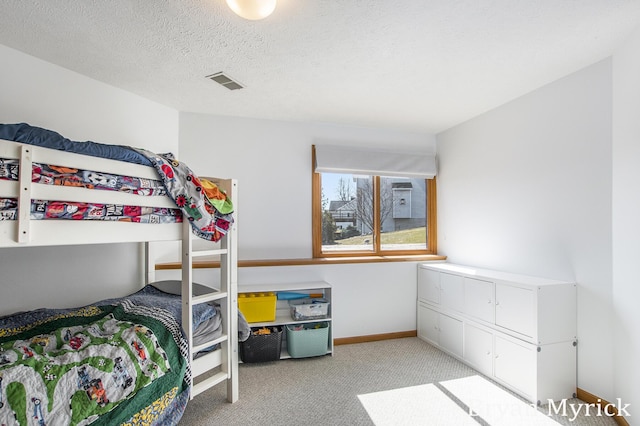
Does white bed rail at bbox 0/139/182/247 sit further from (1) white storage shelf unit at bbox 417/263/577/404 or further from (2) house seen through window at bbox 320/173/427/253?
(1) white storage shelf unit at bbox 417/263/577/404

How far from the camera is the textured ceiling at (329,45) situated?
157cm

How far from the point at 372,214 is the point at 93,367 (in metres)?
2.78

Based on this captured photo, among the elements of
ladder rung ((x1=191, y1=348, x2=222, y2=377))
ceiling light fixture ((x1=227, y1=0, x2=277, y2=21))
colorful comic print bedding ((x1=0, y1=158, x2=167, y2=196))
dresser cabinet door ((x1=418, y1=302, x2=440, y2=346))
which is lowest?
dresser cabinet door ((x1=418, y1=302, x2=440, y2=346))

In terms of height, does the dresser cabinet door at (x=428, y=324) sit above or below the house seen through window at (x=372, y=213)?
below

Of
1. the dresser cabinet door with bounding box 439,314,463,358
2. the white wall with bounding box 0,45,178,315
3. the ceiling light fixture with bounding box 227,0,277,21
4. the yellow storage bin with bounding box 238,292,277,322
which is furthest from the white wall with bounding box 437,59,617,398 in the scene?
the white wall with bounding box 0,45,178,315

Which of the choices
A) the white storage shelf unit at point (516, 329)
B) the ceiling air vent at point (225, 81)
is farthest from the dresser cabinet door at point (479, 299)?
the ceiling air vent at point (225, 81)

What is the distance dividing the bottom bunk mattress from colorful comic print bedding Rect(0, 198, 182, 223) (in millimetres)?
595

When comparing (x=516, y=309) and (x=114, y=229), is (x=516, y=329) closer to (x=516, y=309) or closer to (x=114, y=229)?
(x=516, y=309)

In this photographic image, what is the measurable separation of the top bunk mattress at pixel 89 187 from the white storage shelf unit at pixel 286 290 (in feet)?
3.58

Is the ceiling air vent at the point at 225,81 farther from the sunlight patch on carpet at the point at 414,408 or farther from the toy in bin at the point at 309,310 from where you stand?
the sunlight patch on carpet at the point at 414,408

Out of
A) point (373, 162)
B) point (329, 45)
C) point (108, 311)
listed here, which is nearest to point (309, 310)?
point (108, 311)

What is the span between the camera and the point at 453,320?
288 cm

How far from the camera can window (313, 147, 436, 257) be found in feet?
11.3

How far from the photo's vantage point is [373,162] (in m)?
3.41
